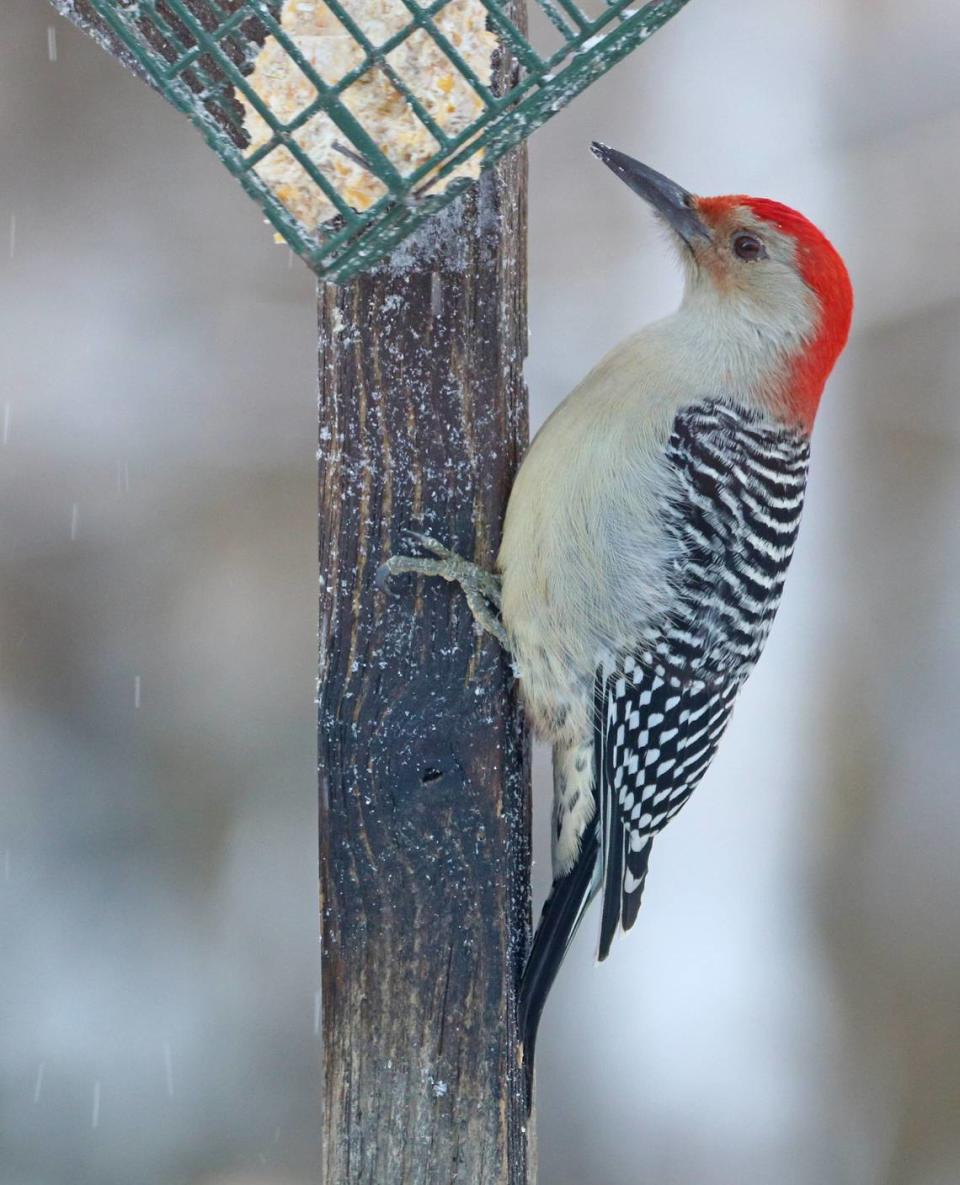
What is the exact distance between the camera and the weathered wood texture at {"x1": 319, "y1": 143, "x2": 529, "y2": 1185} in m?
2.49

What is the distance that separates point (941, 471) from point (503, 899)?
3.38m

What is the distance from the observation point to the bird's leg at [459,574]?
249 centimetres

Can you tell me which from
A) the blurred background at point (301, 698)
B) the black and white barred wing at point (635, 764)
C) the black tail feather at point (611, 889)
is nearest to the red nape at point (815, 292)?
the black and white barred wing at point (635, 764)

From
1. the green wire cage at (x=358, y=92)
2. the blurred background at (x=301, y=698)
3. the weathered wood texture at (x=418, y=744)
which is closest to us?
the green wire cage at (x=358, y=92)

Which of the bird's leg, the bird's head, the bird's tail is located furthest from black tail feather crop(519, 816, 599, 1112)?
the bird's head

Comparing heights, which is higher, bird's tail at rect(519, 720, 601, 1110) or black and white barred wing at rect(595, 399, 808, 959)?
black and white barred wing at rect(595, 399, 808, 959)

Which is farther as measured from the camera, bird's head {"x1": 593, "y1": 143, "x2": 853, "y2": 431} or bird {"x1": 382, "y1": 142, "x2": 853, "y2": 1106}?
bird's head {"x1": 593, "y1": 143, "x2": 853, "y2": 431}

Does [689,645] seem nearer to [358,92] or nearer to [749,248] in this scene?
[749,248]

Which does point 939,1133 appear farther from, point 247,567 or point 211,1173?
point 247,567

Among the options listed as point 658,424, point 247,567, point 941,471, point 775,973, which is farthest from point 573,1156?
point 658,424

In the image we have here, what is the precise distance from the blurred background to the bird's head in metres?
2.17

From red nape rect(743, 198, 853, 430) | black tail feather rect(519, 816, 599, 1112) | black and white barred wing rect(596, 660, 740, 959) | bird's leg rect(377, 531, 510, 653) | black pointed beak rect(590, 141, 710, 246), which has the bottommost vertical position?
black tail feather rect(519, 816, 599, 1112)

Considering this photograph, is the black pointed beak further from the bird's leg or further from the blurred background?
the blurred background

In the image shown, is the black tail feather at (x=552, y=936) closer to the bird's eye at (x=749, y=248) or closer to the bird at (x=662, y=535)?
the bird at (x=662, y=535)
